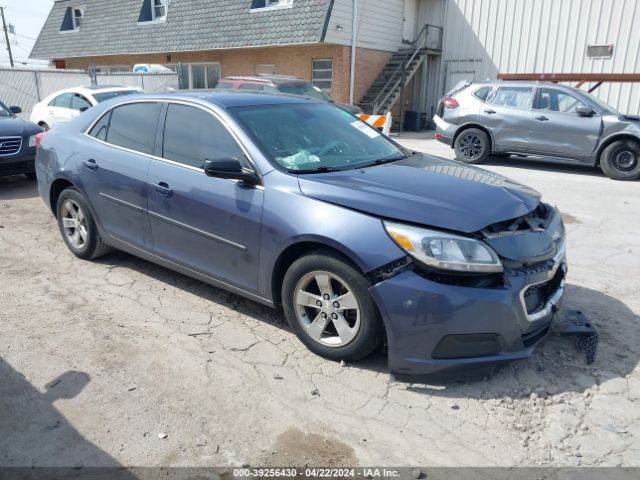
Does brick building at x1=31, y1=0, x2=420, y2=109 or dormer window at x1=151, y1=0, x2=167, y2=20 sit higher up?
dormer window at x1=151, y1=0, x2=167, y2=20

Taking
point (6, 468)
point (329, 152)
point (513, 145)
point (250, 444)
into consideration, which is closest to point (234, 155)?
point (329, 152)

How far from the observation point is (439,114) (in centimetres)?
1232

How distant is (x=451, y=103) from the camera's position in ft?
38.7

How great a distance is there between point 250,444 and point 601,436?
184cm

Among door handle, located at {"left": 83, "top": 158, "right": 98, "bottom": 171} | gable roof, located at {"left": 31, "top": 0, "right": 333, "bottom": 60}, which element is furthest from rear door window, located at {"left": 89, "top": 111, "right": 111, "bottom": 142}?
gable roof, located at {"left": 31, "top": 0, "right": 333, "bottom": 60}

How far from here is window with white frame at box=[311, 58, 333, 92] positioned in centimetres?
1919

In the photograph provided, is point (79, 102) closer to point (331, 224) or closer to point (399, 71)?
point (331, 224)

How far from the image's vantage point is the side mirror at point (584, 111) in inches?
399

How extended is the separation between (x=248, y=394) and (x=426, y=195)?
1.61 metres

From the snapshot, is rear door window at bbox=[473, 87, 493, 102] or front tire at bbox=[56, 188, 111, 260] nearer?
front tire at bbox=[56, 188, 111, 260]

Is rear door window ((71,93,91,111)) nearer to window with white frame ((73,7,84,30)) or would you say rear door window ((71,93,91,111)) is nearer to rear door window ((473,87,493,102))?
rear door window ((473,87,493,102))

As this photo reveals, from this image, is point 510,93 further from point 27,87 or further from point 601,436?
point 27,87

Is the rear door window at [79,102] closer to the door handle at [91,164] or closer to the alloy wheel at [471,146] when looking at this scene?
the door handle at [91,164]

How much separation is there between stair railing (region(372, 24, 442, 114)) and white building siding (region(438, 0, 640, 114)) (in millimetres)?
895
